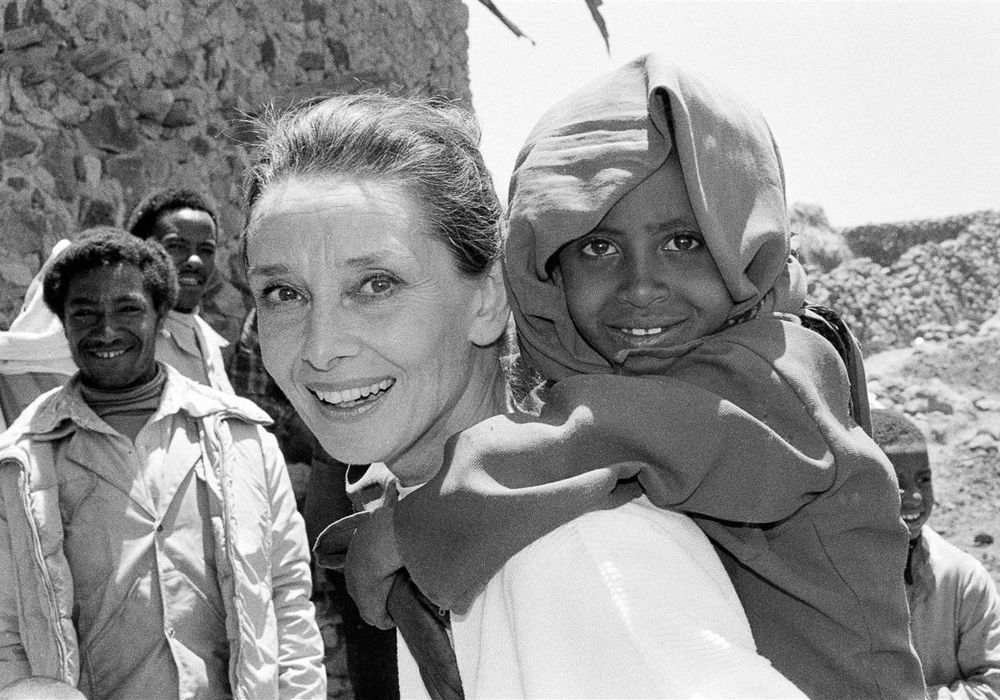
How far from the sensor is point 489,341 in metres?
1.63

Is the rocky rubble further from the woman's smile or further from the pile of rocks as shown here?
the woman's smile

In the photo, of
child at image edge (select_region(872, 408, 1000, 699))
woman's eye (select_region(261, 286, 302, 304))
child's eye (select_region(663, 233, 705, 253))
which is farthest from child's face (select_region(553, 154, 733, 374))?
child at image edge (select_region(872, 408, 1000, 699))

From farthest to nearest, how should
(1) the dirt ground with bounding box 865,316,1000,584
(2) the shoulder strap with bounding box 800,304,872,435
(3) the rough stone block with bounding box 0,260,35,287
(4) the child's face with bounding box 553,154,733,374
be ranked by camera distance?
(1) the dirt ground with bounding box 865,316,1000,584 → (3) the rough stone block with bounding box 0,260,35,287 → (2) the shoulder strap with bounding box 800,304,872,435 → (4) the child's face with bounding box 553,154,733,374

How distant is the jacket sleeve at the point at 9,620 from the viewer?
2789 mm

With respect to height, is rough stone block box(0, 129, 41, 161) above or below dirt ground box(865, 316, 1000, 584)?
above

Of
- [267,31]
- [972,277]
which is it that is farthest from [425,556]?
[972,277]

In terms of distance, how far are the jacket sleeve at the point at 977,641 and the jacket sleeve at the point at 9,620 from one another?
2.45 m

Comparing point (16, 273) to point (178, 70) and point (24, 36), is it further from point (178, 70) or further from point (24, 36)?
point (178, 70)

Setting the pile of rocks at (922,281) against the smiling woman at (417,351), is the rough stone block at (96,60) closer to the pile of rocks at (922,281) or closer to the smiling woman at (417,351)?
the smiling woman at (417,351)

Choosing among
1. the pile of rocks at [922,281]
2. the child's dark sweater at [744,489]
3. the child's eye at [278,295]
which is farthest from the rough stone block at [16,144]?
the pile of rocks at [922,281]

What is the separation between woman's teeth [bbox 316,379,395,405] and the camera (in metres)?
1.51

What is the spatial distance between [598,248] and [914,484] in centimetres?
251

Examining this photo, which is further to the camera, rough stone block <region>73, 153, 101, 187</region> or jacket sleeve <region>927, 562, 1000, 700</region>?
rough stone block <region>73, 153, 101, 187</region>

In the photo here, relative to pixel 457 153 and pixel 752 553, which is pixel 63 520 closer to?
pixel 457 153
